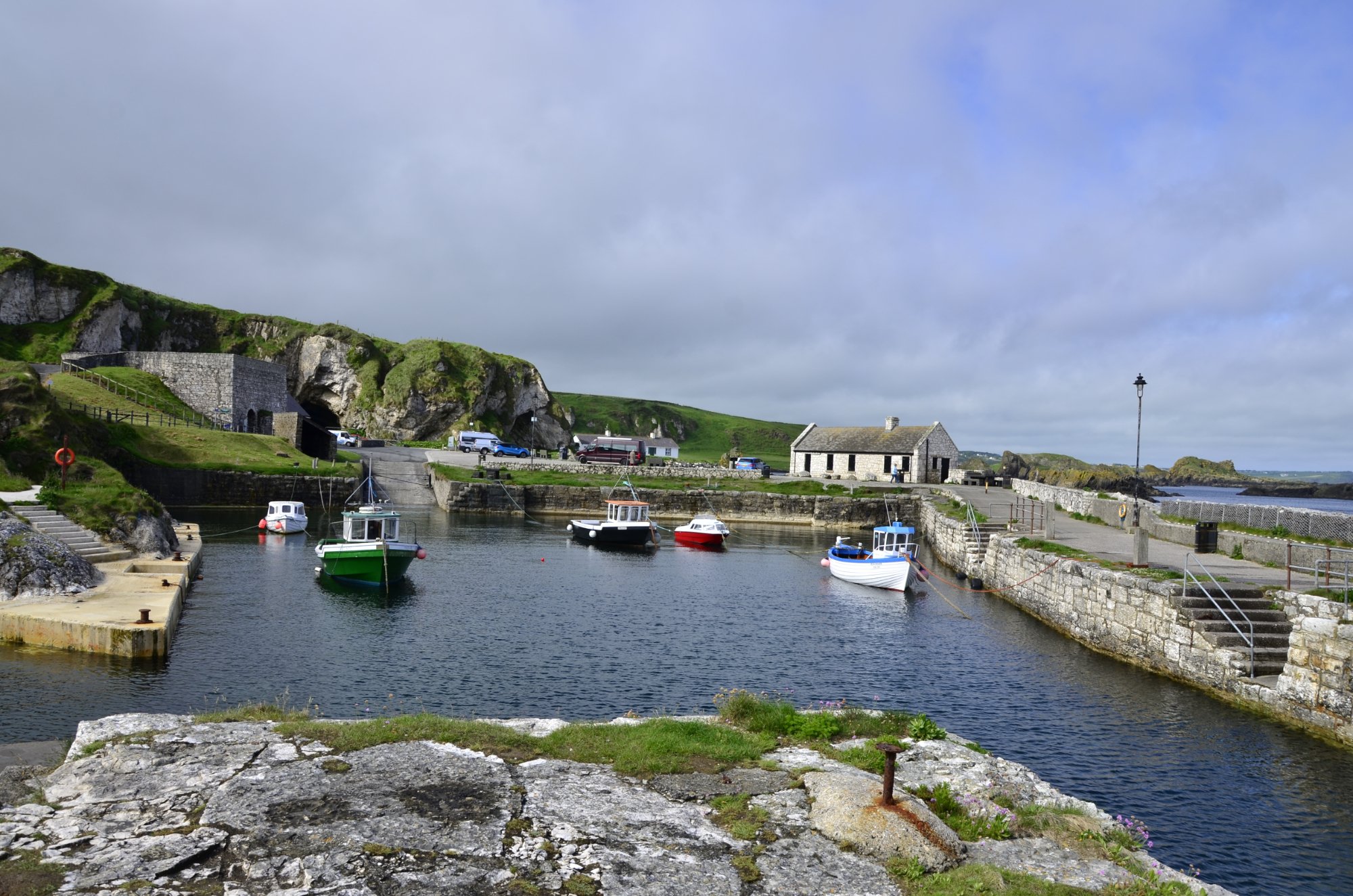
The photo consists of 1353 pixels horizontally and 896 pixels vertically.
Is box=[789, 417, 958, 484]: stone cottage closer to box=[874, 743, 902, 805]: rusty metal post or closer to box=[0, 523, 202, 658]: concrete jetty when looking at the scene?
box=[0, 523, 202, 658]: concrete jetty

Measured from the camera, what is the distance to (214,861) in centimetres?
733

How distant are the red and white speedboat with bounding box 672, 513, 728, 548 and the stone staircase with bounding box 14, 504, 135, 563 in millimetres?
31976

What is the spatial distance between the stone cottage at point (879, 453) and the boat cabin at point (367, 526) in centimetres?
5979

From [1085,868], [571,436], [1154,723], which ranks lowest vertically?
[1154,723]

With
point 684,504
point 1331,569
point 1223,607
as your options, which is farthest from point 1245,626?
point 684,504

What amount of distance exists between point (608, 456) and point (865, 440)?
27821mm

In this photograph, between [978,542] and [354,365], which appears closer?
[978,542]

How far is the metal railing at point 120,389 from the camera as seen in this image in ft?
226

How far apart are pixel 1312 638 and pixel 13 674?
28.5 m

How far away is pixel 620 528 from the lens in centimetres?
5281

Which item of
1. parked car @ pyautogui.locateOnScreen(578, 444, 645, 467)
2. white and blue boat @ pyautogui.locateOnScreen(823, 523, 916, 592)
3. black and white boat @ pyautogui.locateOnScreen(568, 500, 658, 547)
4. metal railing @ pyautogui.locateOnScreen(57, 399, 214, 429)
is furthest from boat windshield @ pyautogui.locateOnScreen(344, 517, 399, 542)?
parked car @ pyautogui.locateOnScreen(578, 444, 645, 467)

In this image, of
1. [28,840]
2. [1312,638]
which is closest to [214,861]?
[28,840]

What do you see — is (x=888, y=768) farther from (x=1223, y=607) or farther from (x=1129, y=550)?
(x=1129, y=550)

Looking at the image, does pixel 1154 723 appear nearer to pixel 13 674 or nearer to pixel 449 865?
pixel 449 865
